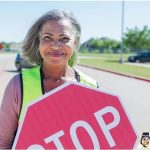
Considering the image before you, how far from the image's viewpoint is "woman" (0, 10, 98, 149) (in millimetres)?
1787

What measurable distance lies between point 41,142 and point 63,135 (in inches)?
3.2

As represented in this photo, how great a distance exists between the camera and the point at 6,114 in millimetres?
1791

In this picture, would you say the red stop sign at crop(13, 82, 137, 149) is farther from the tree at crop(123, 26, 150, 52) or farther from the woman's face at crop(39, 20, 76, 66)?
the tree at crop(123, 26, 150, 52)

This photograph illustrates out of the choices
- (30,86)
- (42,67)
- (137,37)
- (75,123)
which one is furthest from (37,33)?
(137,37)

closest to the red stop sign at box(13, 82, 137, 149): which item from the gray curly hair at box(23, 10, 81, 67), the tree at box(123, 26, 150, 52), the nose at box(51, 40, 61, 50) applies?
the nose at box(51, 40, 61, 50)

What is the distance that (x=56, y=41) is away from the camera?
1.88 meters

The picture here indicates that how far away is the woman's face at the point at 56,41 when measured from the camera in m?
1.88

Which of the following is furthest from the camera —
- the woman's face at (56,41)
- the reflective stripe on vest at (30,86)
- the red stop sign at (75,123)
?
the woman's face at (56,41)

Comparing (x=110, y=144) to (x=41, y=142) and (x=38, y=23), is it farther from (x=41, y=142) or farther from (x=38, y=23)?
(x=38, y=23)

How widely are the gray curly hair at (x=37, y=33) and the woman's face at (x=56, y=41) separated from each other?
→ 0.03 metres

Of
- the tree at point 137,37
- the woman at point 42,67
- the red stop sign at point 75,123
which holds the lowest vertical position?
the tree at point 137,37

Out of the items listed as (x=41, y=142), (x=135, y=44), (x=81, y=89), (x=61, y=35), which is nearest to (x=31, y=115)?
(x=41, y=142)

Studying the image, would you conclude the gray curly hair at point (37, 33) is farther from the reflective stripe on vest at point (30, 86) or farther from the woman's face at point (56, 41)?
the reflective stripe on vest at point (30, 86)

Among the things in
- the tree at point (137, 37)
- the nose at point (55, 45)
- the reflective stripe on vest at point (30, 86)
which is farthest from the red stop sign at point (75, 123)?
the tree at point (137, 37)
